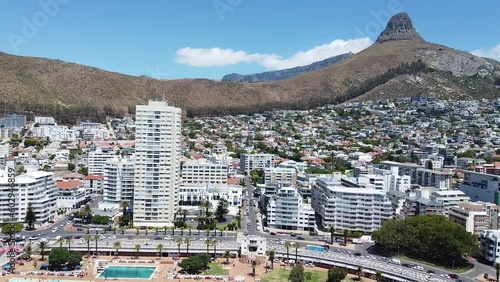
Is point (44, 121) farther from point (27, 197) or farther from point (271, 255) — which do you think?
point (271, 255)

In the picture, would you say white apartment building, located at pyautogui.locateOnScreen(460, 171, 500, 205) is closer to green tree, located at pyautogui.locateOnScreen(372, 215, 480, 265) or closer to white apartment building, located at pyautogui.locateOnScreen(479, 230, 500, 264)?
white apartment building, located at pyautogui.locateOnScreen(479, 230, 500, 264)

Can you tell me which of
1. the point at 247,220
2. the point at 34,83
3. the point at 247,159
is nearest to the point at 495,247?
the point at 247,220

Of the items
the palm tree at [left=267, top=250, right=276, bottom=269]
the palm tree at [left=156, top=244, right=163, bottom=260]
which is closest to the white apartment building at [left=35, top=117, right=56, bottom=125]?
the palm tree at [left=156, top=244, right=163, bottom=260]

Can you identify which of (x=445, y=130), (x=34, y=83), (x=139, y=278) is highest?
(x=34, y=83)

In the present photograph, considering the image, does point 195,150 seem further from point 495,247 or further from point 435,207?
point 495,247

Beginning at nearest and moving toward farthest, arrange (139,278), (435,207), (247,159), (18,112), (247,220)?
(139,278) → (435,207) → (247,220) → (247,159) → (18,112)
